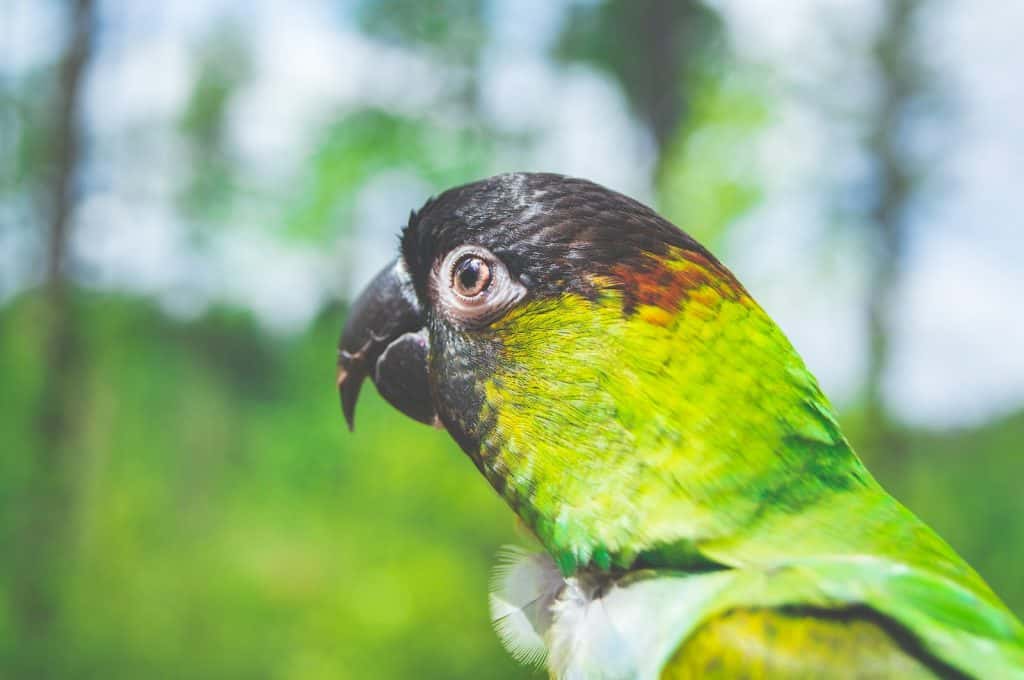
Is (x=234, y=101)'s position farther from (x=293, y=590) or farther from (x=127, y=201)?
(x=293, y=590)

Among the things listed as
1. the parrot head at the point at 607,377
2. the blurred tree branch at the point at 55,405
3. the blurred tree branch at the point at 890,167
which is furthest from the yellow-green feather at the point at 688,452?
the blurred tree branch at the point at 890,167

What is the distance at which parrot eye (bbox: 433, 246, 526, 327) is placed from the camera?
3.74 ft

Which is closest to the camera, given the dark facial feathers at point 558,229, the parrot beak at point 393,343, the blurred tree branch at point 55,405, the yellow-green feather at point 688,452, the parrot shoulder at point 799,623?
the parrot shoulder at point 799,623

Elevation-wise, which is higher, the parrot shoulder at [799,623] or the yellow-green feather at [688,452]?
the yellow-green feather at [688,452]

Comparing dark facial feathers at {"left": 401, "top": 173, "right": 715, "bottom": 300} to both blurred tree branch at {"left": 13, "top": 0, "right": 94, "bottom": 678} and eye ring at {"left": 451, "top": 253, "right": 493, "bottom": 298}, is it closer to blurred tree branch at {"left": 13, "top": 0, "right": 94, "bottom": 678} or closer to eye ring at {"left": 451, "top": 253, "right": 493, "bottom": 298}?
eye ring at {"left": 451, "top": 253, "right": 493, "bottom": 298}

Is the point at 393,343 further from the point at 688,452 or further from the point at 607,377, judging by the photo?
the point at 688,452

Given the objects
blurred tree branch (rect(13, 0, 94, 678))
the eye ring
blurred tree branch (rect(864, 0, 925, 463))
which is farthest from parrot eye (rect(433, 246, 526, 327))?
blurred tree branch (rect(864, 0, 925, 463))

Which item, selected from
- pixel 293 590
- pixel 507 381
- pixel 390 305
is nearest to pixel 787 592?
pixel 507 381

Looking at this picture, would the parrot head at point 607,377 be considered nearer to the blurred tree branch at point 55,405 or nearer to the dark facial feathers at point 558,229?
the dark facial feathers at point 558,229

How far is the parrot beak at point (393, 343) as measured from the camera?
50.6 inches

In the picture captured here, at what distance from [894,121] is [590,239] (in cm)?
647

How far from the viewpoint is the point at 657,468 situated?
98cm

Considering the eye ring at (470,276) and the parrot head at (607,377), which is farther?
the eye ring at (470,276)

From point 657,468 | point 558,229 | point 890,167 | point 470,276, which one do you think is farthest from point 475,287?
point 890,167
